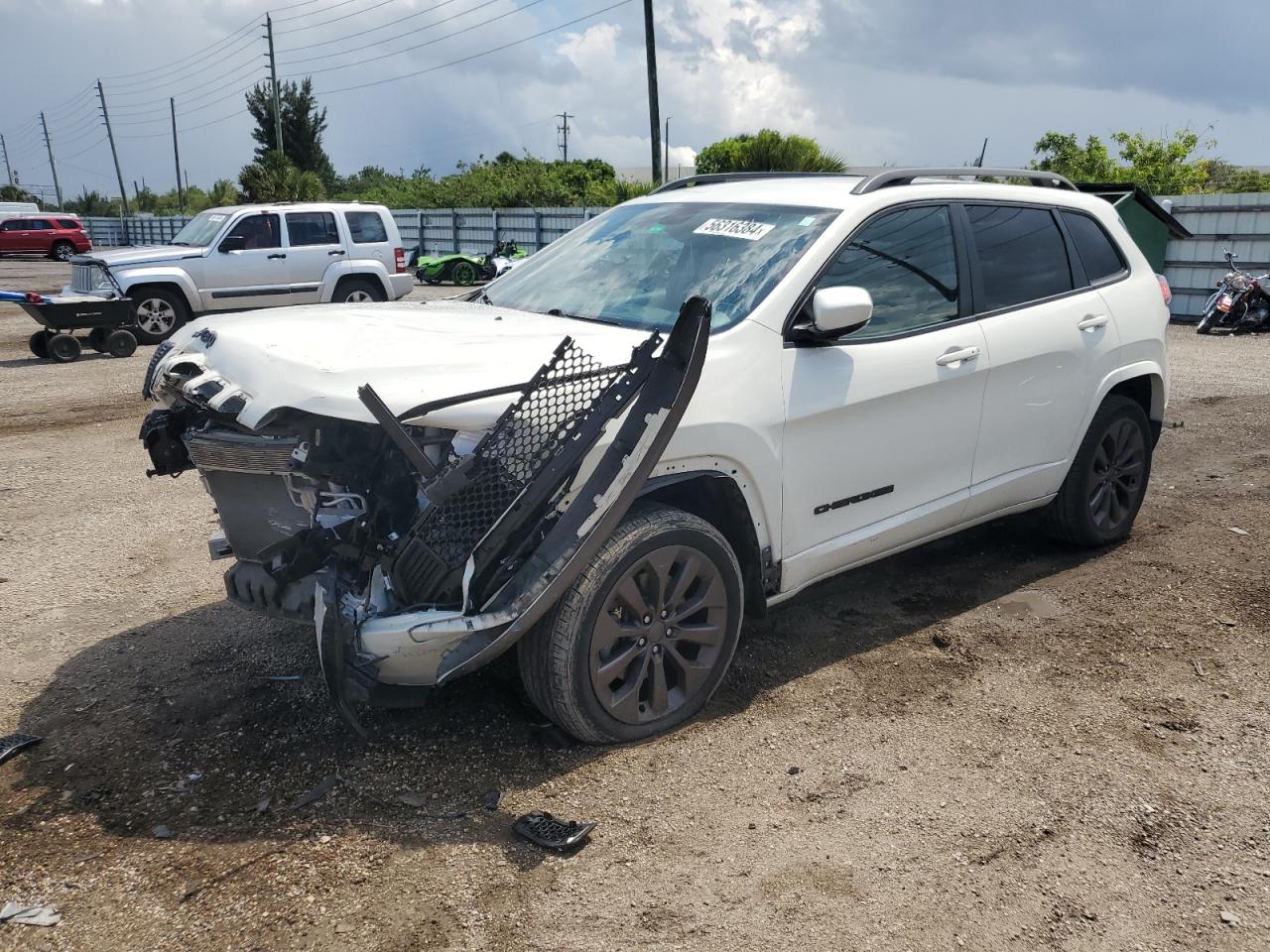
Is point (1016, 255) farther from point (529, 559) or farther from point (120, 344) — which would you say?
point (120, 344)

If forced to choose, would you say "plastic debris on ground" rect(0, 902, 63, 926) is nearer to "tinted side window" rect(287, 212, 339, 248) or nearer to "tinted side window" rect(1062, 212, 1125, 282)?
"tinted side window" rect(1062, 212, 1125, 282)

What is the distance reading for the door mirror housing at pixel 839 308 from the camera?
3.47 meters

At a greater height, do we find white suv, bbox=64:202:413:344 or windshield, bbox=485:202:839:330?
windshield, bbox=485:202:839:330

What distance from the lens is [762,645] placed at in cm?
425

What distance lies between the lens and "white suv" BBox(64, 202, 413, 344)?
14258 millimetres

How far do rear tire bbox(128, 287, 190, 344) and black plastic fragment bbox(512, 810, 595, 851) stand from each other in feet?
43.4

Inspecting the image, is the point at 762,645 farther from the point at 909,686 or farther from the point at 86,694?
the point at 86,694

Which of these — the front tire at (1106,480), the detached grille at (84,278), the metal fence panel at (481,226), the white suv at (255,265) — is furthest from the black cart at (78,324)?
the metal fence panel at (481,226)

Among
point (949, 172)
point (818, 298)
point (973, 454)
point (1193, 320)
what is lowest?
point (1193, 320)

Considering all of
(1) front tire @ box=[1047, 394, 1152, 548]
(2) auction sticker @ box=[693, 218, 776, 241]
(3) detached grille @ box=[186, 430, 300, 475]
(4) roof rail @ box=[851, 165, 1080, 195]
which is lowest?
(1) front tire @ box=[1047, 394, 1152, 548]

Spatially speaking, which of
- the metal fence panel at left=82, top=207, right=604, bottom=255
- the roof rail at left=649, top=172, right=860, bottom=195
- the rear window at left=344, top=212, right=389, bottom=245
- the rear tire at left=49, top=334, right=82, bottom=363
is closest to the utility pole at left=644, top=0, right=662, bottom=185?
the metal fence panel at left=82, top=207, right=604, bottom=255

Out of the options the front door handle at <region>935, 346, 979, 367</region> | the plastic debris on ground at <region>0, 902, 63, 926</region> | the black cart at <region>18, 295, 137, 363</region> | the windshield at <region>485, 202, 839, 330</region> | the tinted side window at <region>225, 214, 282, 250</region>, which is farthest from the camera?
the tinted side window at <region>225, 214, 282, 250</region>

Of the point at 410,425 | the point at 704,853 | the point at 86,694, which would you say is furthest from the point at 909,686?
the point at 86,694

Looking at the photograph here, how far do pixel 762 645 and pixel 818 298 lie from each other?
1532 millimetres
